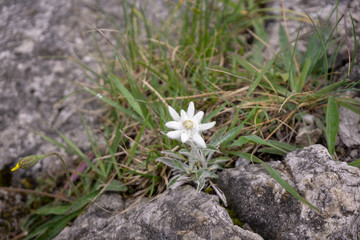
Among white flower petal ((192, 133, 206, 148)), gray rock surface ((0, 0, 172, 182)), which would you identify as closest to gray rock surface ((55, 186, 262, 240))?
white flower petal ((192, 133, 206, 148))

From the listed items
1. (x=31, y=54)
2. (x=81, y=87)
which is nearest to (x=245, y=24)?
(x=81, y=87)

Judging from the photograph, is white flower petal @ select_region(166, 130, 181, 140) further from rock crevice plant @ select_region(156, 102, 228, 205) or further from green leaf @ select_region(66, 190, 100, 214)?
green leaf @ select_region(66, 190, 100, 214)

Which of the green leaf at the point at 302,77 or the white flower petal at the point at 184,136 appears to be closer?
the white flower petal at the point at 184,136

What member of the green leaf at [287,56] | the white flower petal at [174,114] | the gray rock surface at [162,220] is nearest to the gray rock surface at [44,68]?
the gray rock surface at [162,220]

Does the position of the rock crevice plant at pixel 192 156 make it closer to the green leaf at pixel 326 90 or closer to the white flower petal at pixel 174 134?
the white flower petal at pixel 174 134

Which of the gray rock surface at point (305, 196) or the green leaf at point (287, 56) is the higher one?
the green leaf at point (287, 56)
